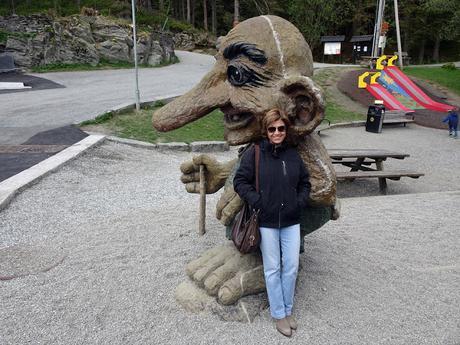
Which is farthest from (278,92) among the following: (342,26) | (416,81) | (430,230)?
(342,26)

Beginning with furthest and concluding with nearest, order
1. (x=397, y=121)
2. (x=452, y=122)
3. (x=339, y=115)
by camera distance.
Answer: (x=339, y=115) → (x=397, y=121) → (x=452, y=122)

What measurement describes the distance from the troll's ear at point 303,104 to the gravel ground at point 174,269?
131 cm

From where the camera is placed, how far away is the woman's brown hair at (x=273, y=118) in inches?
92.0

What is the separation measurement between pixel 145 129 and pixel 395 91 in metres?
11.4

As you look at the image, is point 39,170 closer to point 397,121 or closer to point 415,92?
point 397,121

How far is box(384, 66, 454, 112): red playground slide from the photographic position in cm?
1446

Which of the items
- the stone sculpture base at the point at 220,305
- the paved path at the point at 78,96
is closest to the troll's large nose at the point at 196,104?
the stone sculpture base at the point at 220,305

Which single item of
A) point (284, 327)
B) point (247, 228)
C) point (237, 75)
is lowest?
point (284, 327)

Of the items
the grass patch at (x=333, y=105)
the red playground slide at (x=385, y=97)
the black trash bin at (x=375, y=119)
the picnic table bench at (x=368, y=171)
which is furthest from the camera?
the red playground slide at (x=385, y=97)

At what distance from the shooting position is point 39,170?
5711mm

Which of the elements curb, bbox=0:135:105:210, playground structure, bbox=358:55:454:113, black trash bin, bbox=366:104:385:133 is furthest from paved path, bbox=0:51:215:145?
playground structure, bbox=358:55:454:113

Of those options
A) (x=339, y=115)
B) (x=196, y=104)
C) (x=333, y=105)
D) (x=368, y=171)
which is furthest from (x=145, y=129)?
(x=333, y=105)

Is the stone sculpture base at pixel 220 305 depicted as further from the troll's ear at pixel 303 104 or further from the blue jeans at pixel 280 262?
the troll's ear at pixel 303 104

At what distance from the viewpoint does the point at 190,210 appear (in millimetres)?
4887
